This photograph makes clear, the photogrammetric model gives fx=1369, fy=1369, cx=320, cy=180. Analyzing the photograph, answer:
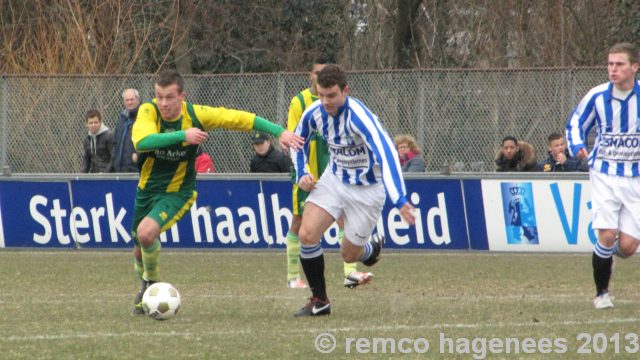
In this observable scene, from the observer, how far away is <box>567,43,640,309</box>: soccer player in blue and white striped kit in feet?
34.1

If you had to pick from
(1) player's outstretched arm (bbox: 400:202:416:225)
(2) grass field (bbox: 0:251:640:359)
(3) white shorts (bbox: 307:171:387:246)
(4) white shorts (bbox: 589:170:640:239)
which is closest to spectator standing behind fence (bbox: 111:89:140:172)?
(2) grass field (bbox: 0:251:640:359)

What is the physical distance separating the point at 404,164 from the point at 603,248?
287 inches

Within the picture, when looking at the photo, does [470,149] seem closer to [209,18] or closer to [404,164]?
[404,164]

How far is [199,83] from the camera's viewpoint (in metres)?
19.5

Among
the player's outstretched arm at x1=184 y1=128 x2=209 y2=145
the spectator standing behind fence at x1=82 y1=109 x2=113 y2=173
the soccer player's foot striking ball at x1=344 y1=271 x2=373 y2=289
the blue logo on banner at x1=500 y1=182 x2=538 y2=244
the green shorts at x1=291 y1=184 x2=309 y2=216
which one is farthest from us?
the spectator standing behind fence at x1=82 y1=109 x2=113 y2=173

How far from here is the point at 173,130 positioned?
1038cm

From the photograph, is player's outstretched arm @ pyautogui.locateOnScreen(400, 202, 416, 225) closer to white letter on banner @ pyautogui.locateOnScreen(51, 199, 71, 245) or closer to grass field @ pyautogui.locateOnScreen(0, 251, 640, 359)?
grass field @ pyautogui.locateOnScreen(0, 251, 640, 359)

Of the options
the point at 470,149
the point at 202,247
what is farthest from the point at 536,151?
the point at 202,247

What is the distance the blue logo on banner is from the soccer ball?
25.9 feet

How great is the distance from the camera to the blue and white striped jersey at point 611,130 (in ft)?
34.1

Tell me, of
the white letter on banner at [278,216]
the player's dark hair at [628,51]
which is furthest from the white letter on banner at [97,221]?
the player's dark hair at [628,51]

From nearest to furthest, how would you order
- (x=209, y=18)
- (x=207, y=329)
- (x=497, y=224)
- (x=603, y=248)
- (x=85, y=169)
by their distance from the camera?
1. (x=207, y=329)
2. (x=603, y=248)
3. (x=497, y=224)
4. (x=85, y=169)
5. (x=209, y=18)

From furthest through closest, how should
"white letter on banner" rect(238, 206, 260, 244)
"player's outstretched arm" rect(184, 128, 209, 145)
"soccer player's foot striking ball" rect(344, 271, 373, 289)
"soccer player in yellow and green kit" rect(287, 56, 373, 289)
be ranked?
"white letter on banner" rect(238, 206, 260, 244) → "soccer player in yellow and green kit" rect(287, 56, 373, 289) → "soccer player's foot striking ball" rect(344, 271, 373, 289) → "player's outstretched arm" rect(184, 128, 209, 145)

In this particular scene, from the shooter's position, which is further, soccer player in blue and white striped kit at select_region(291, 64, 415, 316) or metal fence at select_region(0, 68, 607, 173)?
metal fence at select_region(0, 68, 607, 173)
